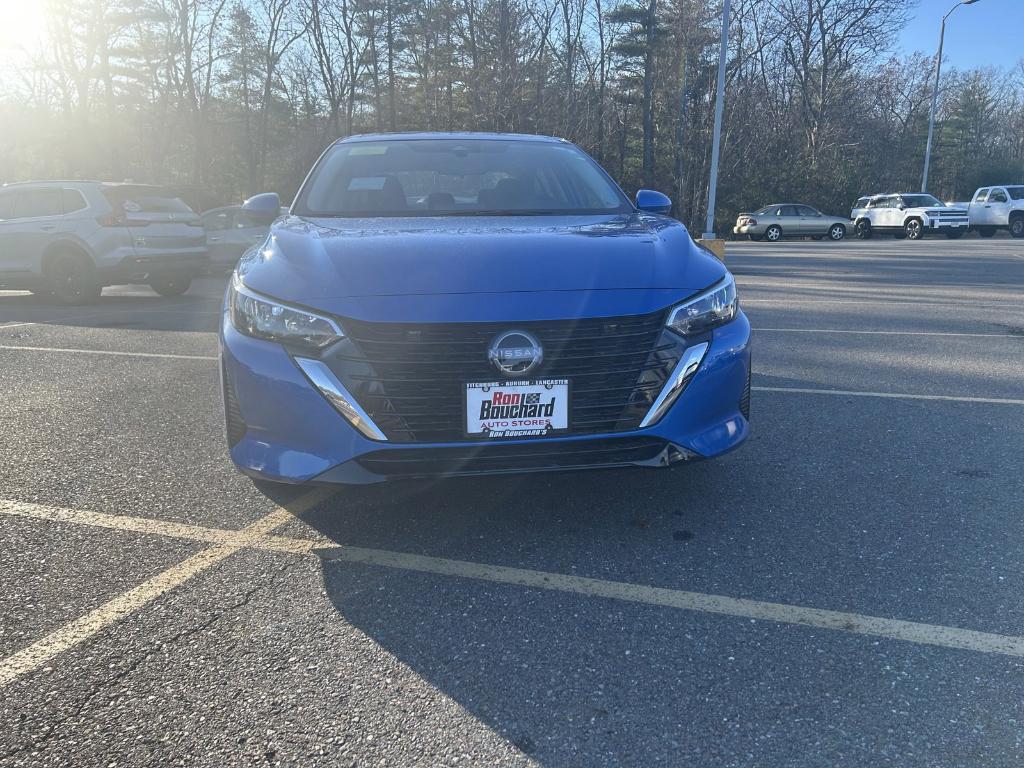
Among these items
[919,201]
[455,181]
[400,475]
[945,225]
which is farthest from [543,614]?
[919,201]

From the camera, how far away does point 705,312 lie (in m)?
2.99

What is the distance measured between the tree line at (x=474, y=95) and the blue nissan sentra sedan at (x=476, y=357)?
1265 inches

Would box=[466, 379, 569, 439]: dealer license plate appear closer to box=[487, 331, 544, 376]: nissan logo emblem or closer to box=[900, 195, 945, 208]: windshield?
box=[487, 331, 544, 376]: nissan logo emblem

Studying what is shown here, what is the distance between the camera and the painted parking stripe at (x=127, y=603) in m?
2.26

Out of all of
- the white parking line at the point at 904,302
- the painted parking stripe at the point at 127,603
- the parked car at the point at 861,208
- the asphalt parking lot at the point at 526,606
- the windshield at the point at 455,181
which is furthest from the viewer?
the parked car at the point at 861,208

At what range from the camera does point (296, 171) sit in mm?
44125

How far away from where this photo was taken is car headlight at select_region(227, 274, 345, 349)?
2.75m

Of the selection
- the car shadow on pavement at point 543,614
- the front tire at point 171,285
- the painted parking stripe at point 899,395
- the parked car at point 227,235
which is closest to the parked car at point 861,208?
the parked car at point 227,235

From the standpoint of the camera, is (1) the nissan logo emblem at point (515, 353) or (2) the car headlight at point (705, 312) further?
(2) the car headlight at point (705, 312)

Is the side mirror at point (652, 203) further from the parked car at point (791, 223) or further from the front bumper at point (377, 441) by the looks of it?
the parked car at point (791, 223)

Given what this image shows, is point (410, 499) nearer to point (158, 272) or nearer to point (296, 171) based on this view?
point (158, 272)

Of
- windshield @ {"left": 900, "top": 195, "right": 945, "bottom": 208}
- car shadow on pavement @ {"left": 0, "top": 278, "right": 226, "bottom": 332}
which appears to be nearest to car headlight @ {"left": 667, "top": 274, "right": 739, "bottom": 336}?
car shadow on pavement @ {"left": 0, "top": 278, "right": 226, "bottom": 332}

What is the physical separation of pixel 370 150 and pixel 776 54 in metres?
46.4

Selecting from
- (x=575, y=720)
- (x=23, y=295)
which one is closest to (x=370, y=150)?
(x=575, y=720)
